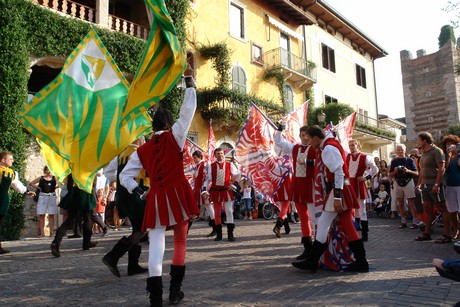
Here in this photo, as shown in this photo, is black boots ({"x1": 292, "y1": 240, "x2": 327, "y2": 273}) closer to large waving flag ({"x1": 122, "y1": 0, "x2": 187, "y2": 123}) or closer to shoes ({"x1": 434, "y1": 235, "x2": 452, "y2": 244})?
large waving flag ({"x1": 122, "y1": 0, "x2": 187, "y2": 123})

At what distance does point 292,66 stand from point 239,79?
4.51 m

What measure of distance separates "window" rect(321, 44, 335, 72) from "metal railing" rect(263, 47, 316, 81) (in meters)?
2.32

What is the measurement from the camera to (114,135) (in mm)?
5340

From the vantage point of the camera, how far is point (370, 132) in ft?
89.2

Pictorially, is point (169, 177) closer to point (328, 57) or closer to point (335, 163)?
point (335, 163)

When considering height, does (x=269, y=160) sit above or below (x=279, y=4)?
below

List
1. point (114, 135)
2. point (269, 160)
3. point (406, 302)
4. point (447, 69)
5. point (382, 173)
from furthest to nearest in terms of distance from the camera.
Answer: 1. point (447, 69)
2. point (382, 173)
3. point (269, 160)
4. point (114, 135)
5. point (406, 302)

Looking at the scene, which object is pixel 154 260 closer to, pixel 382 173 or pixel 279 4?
pixel 382 173

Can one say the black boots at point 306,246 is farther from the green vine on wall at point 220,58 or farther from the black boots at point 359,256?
the green vine on wall at point 220,58

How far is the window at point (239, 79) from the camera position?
1945cm

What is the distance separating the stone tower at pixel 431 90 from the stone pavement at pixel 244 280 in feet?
123

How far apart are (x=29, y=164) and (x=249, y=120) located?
719 cm

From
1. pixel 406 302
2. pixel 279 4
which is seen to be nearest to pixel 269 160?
pixel 406 302

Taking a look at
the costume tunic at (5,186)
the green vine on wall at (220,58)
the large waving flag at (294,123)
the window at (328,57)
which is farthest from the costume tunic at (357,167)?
the window at (328,57)
